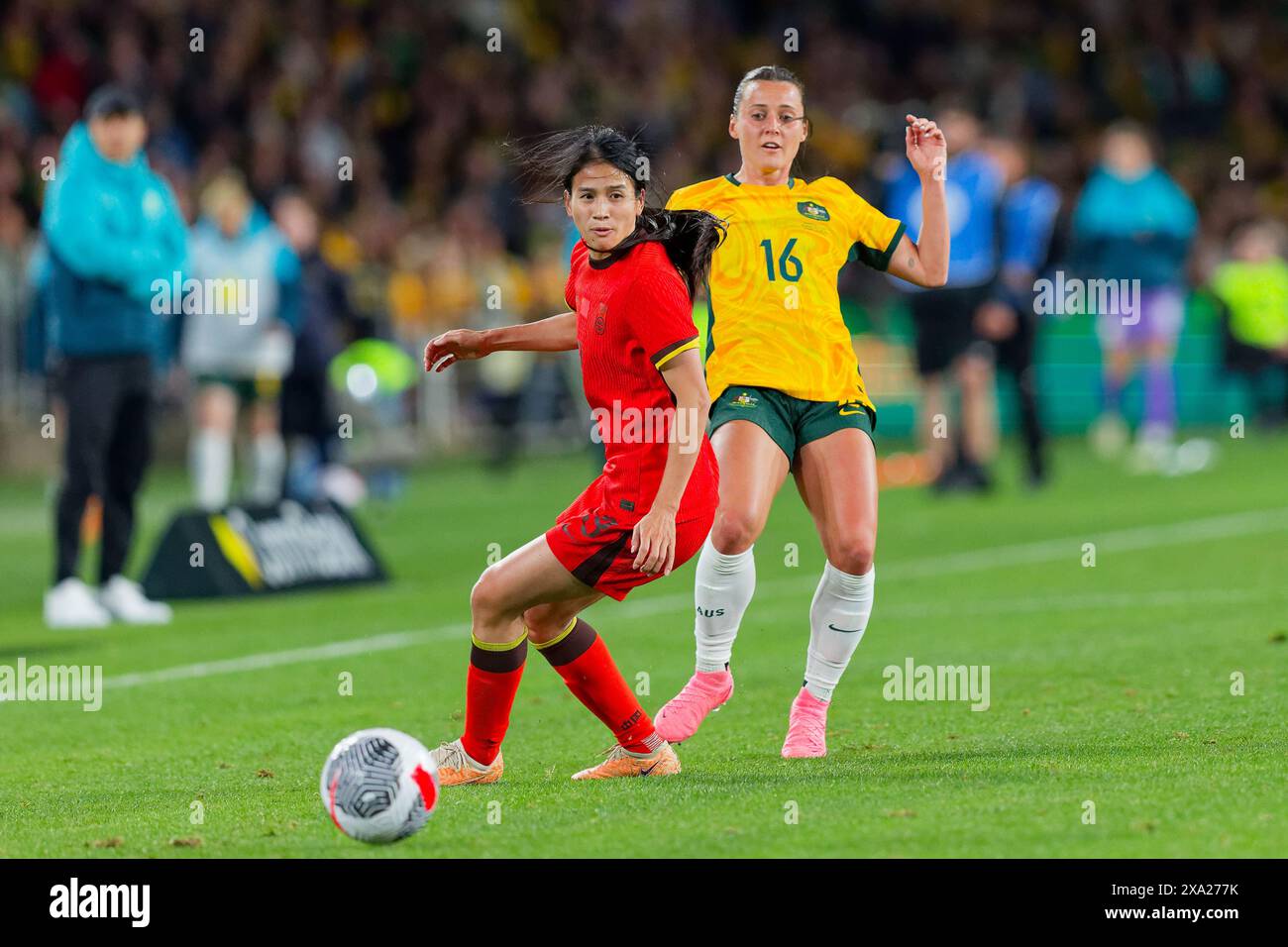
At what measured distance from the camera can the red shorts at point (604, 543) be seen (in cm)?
635

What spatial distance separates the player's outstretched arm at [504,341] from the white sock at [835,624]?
1204 millimetres

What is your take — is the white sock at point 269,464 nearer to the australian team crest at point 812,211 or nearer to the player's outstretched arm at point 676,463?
the australian team crest at point 812,211

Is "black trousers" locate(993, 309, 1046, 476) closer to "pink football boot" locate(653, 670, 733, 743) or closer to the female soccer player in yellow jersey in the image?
the female soccer player in yellow jersey

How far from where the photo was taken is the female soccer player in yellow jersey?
23.7ft

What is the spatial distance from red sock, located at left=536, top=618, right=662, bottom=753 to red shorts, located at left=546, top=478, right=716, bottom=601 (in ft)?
1.03

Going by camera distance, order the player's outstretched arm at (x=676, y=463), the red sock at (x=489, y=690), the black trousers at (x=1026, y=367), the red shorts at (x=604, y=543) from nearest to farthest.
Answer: the player's outstretched arm at (x=676, y=463) → the red shorts at (x=604, y=543) → the red sock at (x=489, y=690) → the black trousers at (x=1026, y=367)

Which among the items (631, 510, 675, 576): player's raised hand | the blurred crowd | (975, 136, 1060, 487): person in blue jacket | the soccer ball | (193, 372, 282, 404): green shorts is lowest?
the soccer ball

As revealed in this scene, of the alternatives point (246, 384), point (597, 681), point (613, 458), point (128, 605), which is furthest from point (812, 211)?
point (246, 384)

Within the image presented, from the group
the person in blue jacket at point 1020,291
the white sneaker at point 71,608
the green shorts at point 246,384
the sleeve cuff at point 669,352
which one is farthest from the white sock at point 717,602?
the person in blue jacket at point 1020,291

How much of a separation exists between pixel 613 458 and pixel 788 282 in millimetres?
1257

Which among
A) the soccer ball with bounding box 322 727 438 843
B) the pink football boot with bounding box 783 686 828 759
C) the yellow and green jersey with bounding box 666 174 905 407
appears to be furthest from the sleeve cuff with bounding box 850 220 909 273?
the soccer ball with bounding box 322 727 438 843

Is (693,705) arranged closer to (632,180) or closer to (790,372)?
(790,372)

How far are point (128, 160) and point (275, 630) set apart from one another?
256 centimetres
